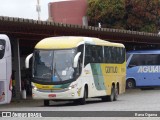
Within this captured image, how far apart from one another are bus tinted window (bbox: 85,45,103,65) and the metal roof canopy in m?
3.74

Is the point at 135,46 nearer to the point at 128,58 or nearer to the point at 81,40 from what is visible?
the point at 128,58

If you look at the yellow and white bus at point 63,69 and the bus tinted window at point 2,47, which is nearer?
the bus tinted window at point 2,47

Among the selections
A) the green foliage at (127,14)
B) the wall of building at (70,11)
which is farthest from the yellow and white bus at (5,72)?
the wall of building at (70,11)

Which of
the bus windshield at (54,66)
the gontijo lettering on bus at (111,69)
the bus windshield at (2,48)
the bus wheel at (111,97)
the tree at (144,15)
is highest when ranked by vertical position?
the tree at (144,15)

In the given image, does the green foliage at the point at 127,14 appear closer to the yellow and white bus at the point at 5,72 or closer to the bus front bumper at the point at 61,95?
the bus front bumper at the point at 61,95

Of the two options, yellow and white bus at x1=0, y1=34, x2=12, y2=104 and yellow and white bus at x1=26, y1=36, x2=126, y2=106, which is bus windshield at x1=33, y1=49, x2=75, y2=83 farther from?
yellow and white bus at x1=0, y1=34, x2=12, y2=104

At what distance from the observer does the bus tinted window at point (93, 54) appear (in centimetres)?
2648

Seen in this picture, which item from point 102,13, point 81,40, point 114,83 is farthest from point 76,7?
point 81,40

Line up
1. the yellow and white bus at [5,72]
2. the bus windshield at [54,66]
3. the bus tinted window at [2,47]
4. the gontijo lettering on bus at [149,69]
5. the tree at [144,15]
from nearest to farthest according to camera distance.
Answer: the yellow and white bus at [5,72] < the bus tinted window at [2,47] < the bus windshield at [54,66] < the gontijo lettering on bus at [149,69] < the tree at [144,15]

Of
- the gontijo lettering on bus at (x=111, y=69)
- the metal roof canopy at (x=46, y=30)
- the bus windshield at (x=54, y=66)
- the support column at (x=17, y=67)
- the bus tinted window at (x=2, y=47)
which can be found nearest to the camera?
the bus tinted window at (x=2, y=47)

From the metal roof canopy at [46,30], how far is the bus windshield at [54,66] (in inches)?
119

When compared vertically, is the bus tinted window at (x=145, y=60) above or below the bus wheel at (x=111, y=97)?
above

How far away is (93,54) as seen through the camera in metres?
27.3

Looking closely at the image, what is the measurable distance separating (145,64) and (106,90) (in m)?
15.2
